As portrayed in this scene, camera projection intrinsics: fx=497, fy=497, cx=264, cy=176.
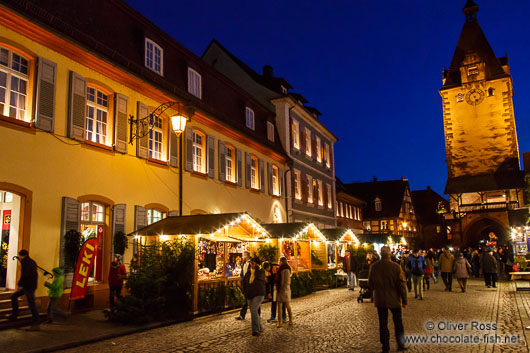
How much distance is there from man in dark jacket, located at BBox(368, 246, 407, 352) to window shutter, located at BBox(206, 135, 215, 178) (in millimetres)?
12453

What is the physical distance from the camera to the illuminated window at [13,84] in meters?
11.6

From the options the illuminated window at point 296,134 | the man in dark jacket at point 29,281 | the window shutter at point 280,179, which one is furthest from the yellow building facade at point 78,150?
the illuminated window at point 296,134

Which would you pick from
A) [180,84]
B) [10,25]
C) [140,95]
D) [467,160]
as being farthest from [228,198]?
[467,160]

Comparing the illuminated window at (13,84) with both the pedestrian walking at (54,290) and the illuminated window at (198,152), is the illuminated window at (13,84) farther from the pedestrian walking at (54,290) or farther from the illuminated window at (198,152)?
the illuminated window at (198,152)

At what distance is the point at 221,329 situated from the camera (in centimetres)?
1123

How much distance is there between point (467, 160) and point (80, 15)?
1768 inches

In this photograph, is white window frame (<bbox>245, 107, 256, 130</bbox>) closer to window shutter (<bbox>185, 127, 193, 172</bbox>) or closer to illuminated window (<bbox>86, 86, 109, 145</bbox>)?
window shutter (<bbox>185, 127, 193, 172</bbox>)

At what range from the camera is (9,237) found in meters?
12.1

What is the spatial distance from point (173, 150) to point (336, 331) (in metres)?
9.44

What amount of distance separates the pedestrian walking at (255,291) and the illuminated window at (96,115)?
6.52 metres

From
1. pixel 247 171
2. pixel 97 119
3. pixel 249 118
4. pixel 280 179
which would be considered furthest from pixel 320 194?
pixel 97 119

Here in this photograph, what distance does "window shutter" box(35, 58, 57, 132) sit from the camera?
12269 mm

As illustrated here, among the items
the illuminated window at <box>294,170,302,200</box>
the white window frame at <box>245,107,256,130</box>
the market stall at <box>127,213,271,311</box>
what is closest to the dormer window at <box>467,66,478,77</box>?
the illuminated window at <box>294,170,302,200</box>

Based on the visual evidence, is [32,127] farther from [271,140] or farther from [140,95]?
[271,140]
